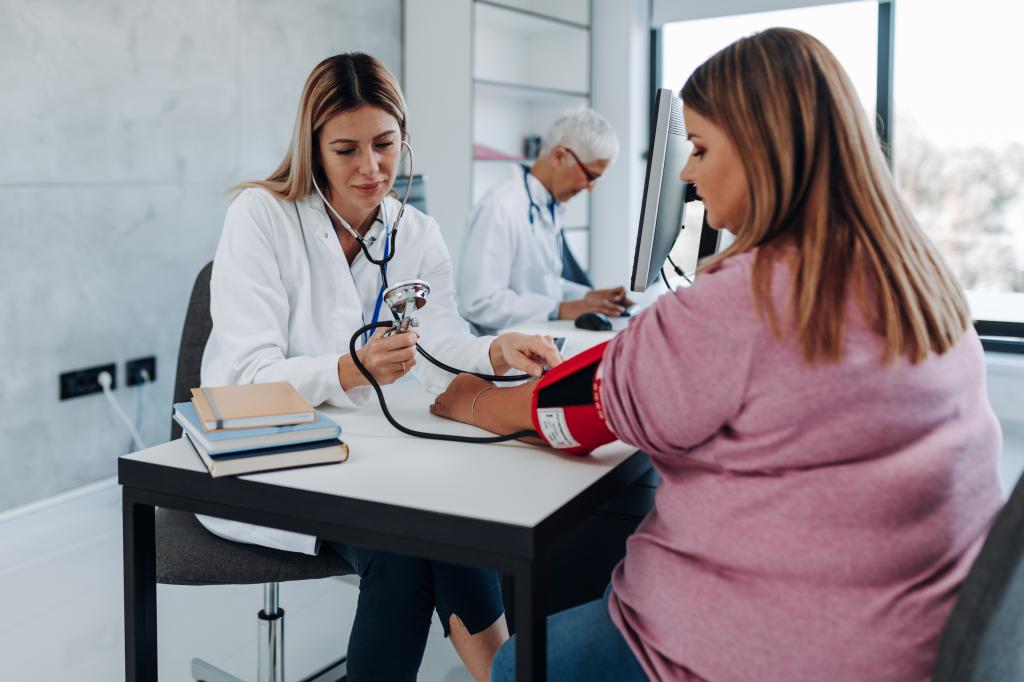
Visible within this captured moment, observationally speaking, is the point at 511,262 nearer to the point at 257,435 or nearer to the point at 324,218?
the point at 324,218

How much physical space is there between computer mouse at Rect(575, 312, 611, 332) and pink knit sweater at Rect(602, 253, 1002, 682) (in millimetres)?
1375

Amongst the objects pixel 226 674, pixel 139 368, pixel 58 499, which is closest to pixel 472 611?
pixel 226 674

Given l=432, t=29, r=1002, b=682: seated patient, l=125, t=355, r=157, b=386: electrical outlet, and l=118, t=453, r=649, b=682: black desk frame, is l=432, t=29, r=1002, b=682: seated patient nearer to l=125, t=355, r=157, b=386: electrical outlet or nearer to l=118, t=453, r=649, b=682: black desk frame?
l=118, t=453, r=649, b=682: black desk frame

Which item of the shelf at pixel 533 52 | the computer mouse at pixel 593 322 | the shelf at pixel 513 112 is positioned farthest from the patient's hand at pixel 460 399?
the shelf at pixel 533 52

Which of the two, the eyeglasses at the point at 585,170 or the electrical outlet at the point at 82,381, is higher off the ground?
the eyeglasses at the point at 585,170

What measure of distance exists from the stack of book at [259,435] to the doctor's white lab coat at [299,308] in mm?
259

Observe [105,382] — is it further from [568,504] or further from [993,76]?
[993,76]

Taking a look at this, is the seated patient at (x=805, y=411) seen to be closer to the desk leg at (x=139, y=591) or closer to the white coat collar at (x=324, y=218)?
the desk leg at (x=139, y=591)

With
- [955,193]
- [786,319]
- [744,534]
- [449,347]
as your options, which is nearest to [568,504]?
[744,534]

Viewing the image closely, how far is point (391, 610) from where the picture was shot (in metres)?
1.38

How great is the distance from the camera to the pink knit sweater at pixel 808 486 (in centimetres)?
83

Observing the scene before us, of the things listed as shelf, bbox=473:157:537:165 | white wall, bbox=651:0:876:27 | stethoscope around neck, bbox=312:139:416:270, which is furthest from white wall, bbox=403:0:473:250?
stethoscope around neck, bbox=312:139:416:270

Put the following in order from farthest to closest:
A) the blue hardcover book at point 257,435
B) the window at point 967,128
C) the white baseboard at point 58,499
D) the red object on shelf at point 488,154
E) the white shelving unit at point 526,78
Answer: the white shelving unit at point 526,78 → the red object on shelf at point 488,154 → the window at point 967,128 → the white baseboard at point 58,499 → the blue hardcover book at point 257,435

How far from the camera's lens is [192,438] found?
46.0 inches
